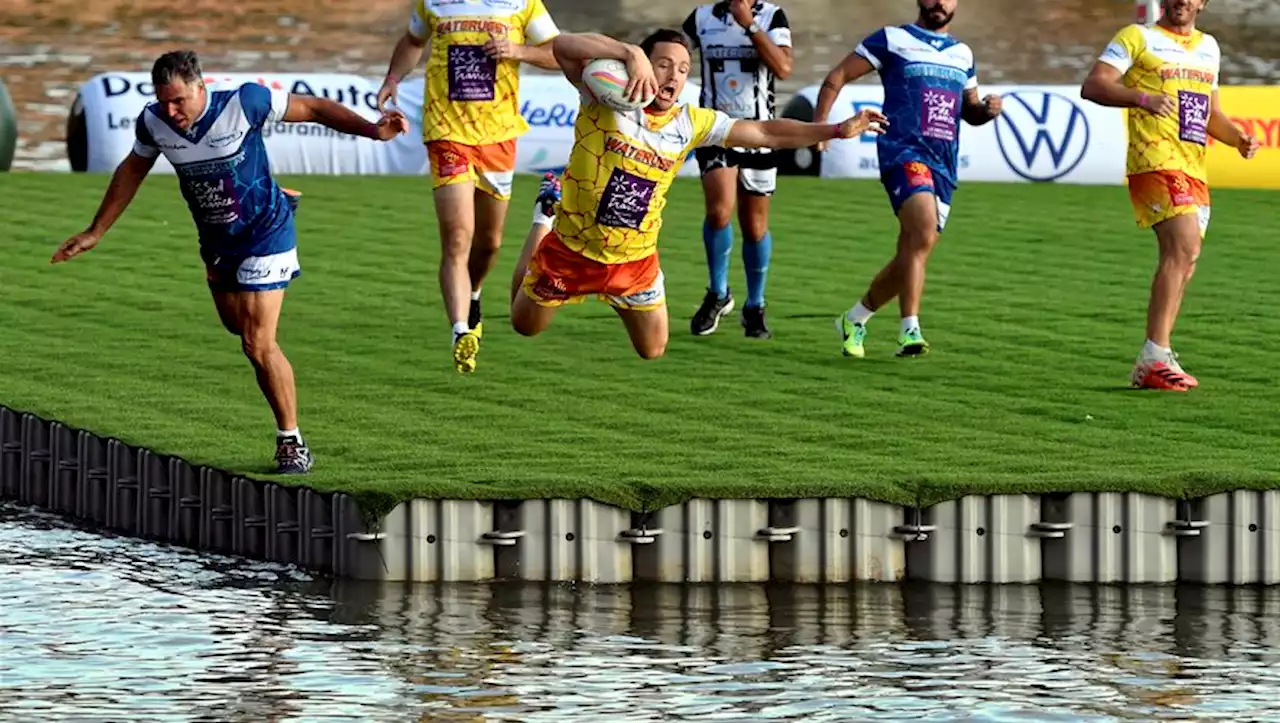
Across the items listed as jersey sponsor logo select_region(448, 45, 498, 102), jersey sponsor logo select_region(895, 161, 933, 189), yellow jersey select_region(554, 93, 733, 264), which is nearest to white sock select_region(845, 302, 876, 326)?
jersey sponsor logo select_region(895, 161, 933, 189)

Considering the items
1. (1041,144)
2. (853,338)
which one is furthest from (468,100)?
(1041,144)

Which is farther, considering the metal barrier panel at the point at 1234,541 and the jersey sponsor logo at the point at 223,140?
the jersey sponsor logo at the point at 223,140

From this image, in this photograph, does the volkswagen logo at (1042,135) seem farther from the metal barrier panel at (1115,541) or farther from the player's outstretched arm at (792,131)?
the metal barrier panel at (1115,541)

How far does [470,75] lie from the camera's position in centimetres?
1462

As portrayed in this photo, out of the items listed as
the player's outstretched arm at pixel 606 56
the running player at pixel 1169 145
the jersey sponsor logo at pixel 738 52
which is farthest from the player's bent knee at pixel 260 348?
the jersey sponsor logo at pixel 738 52

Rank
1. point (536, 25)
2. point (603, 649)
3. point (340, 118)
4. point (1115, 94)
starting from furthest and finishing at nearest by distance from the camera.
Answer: point (536, 25) → point (1115, 94) → point (340, 118) → point (603, 649)

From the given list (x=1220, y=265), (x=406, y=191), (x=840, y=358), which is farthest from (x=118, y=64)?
(x=840, y=358)

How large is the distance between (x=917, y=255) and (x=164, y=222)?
28.8ft

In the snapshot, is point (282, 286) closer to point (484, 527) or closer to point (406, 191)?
point (484, 527)

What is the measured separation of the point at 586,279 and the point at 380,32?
45872 mm

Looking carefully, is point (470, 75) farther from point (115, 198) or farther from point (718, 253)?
point (115, 198)

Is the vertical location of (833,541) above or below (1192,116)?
below

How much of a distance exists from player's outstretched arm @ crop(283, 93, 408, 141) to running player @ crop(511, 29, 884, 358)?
39.4 inches

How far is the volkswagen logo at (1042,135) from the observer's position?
27.1 m
